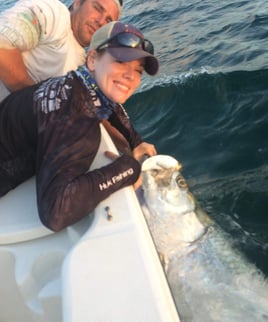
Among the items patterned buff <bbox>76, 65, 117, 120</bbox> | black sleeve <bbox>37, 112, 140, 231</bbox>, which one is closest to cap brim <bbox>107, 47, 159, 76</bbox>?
patterned buff <bbox>76, 65, 117, 120</bbox>

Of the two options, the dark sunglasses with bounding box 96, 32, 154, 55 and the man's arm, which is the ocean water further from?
the man's arm

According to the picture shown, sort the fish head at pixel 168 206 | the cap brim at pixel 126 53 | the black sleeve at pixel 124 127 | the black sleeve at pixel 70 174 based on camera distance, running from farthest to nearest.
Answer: the black sleeve at pixel 124 127 < the fish head at pixel 168 206 < the cap brim at pixel 126 53 < the black sleeve at pixel 70 174

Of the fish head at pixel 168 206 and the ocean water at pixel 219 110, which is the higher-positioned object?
the fish head at pixel 168 206

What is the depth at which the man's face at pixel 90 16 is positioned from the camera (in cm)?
398

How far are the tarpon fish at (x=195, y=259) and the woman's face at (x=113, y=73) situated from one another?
0.53 meters

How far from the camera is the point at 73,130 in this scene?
241 centimetres

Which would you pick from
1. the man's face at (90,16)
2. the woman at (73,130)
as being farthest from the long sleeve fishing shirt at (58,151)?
the man's face at (90,16)

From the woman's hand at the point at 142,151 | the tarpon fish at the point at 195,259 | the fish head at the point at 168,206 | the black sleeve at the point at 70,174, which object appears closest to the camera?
the black sleeve at the point at 70,174

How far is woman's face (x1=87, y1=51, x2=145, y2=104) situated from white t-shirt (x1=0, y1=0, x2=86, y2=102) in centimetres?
83

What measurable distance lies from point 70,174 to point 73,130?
249 millimetres

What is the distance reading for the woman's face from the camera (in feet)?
8.75

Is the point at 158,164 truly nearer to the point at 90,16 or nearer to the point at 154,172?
the point at 154,172

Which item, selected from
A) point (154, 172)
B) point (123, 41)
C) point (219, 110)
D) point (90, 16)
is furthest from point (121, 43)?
point (219, 110)

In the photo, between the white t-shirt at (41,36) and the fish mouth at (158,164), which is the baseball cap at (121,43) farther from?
the white t-shirt at (41,36)
